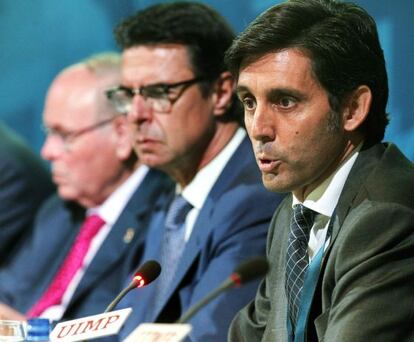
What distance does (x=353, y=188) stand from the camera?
233cm

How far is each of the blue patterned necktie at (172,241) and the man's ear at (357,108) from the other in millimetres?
1145

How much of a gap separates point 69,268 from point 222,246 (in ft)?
3.95

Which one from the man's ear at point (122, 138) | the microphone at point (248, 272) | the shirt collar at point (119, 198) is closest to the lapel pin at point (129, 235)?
the shirt collar at point (119, 198)

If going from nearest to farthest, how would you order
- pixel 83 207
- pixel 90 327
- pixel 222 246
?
1. pixel 90 327
2. pixel 222 246
3. pixel 83 207

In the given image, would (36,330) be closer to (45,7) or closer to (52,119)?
(52,119)

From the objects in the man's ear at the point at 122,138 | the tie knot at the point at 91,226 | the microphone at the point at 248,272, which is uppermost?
the microphone at the point at 248,272

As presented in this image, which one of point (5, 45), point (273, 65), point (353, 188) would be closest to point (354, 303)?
point (353, 188)

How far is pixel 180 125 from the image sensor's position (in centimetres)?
354

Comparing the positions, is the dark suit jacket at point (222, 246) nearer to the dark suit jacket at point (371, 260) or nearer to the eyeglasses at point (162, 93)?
the eyeglasses at point (162, 93)

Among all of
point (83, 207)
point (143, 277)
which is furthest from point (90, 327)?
point (83, 207)

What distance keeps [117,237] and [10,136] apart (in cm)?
104

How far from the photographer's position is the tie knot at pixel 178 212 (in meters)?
3.54

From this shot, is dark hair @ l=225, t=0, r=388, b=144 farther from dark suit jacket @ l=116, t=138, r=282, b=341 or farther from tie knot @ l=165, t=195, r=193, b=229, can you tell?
tie knot @ l=165, t=195, r=193, b=229

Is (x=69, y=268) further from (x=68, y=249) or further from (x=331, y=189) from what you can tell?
(x=331, y=189)
